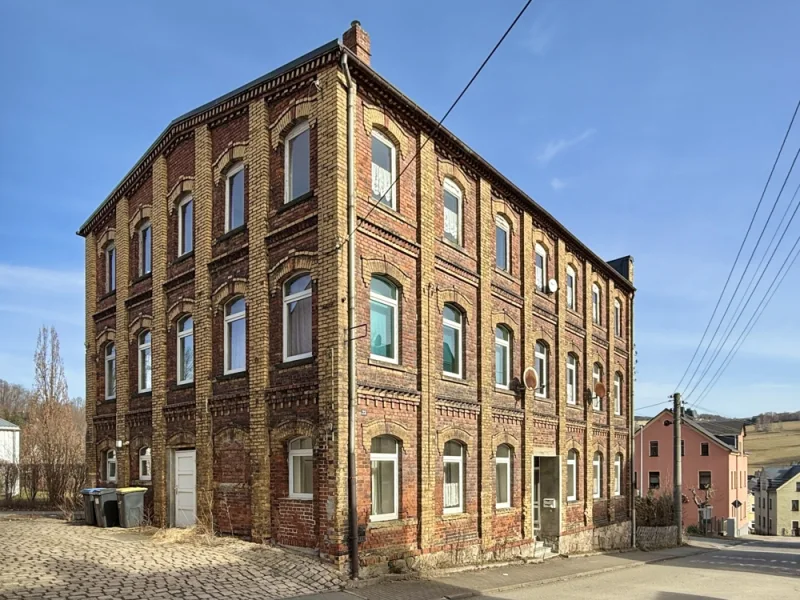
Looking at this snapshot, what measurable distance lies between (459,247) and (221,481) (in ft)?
25.3

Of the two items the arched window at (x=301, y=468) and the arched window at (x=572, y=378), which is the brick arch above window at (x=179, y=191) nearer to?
the arched window at (x=301, y=468)

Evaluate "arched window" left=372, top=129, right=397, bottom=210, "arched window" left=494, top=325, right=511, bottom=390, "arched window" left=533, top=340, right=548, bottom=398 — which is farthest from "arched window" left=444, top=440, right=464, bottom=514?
"arched window" left=372, top=129, right=397, bottom=210

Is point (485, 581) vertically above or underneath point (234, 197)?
underneath

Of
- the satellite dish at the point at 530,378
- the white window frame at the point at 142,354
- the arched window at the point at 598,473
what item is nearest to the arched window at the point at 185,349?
the white window frame at the point at 142,354

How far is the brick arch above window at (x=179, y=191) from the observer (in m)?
17.7

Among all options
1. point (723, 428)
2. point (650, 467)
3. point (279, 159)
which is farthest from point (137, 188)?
point (723, 428)

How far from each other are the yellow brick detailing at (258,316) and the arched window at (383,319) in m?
2.20

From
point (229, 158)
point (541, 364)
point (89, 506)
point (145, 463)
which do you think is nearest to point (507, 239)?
point (541, 364)

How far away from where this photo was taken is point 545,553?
2038 cm

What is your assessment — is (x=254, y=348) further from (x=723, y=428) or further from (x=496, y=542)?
(x=723, y=428)

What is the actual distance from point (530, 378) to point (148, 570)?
38.2ft

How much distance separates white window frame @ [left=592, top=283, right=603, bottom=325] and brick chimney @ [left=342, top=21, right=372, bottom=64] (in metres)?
15.4

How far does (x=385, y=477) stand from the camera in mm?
14211

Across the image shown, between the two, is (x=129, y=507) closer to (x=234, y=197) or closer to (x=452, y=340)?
(x=234, y=197)
